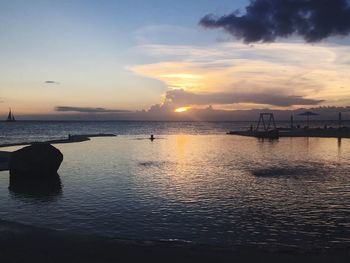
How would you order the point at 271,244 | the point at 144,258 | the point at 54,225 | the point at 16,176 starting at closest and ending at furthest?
the point at 144,258
the point at 271,244
the point at 54,225
the point at 16,176

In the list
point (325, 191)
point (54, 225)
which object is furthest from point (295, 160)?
point (54, 225)

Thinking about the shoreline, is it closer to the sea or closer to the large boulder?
the sea

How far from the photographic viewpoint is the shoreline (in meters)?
10.9

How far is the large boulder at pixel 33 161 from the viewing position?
2773cm

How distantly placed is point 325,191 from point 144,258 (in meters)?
15.5

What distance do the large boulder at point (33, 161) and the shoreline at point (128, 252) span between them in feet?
51.1

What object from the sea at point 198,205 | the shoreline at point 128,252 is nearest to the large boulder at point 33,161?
the sea at point 198,205

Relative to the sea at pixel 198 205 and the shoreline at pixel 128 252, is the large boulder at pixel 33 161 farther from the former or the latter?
the shoreline at pixel 128 252

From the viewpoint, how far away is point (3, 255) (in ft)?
36.3

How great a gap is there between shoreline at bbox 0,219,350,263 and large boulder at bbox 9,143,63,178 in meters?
15.6

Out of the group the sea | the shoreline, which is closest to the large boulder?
the sea

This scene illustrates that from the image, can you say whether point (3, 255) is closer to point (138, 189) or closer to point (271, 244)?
point (271, 244)

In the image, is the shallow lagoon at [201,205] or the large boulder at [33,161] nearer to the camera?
the shallow lagoon at [201,205]

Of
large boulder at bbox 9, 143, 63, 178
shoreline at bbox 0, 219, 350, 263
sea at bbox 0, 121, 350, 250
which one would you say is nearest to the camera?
shoreline at bbox 0, 219, 350, 263
